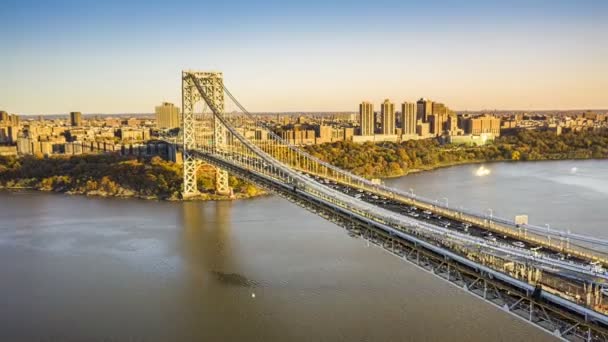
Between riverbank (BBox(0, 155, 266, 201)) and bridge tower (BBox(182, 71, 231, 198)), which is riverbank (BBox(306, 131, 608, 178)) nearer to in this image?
bridge tower (BBox(182, 71, 231, 198))

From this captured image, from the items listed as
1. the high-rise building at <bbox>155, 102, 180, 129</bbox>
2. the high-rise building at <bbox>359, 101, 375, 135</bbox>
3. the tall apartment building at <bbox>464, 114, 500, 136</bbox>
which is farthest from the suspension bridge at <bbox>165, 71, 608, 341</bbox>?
the tall apartment building at <bbox>464, 114, 500, 136</bbox>

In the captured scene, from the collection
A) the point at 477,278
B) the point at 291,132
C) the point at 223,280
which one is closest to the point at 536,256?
the point at 477,278

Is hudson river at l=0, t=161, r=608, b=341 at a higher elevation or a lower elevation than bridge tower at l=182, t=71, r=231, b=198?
lower

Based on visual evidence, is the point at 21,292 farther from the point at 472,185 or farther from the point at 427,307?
the point at 472,185

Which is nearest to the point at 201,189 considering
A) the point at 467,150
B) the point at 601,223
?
the point at 601,223

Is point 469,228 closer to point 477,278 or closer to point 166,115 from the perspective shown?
point 477,278

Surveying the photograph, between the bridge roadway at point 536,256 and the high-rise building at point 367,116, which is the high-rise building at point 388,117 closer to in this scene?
the high-rise building at point 367,116
